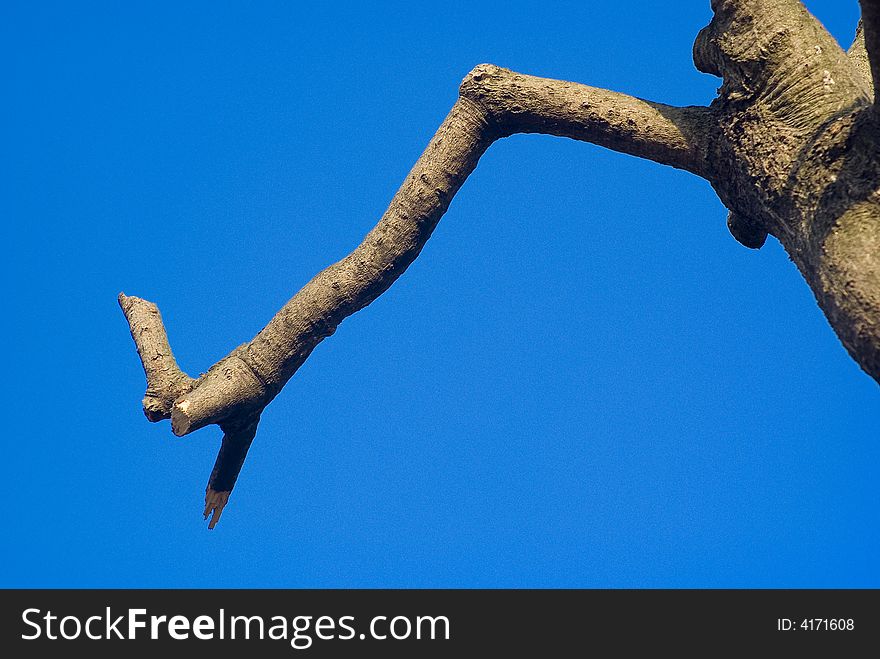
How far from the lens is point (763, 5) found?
1.68m

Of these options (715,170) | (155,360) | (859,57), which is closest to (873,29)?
(715,170)

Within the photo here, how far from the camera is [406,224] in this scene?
1.98 meters

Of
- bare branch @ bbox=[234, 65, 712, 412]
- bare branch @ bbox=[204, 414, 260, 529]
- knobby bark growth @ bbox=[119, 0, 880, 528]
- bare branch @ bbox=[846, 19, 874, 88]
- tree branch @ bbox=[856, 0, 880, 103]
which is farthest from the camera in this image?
bare branch @ bbox=[204, 414, 260, 529]

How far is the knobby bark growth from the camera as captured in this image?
4.64 ft

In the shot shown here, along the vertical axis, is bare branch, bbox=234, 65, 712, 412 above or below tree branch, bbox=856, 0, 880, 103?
above

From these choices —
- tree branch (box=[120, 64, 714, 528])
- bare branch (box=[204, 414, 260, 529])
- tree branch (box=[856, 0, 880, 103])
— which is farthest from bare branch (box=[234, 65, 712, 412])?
tree branch (box=[856, 0, 880, 103])

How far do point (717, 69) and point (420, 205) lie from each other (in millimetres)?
731

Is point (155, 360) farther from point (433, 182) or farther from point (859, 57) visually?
point (859, 57)

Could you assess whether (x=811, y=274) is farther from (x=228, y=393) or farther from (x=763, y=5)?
(x=228, y=393)

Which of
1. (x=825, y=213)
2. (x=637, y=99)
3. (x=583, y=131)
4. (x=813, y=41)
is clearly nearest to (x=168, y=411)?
(x=583, y=131)

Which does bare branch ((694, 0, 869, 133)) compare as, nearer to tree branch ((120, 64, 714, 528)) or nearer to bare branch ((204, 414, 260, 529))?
tree branch ((120, 64, 714, 528))

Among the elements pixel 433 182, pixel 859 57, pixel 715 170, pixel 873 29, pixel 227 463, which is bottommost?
pixel 227 463

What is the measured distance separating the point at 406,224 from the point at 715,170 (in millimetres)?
713

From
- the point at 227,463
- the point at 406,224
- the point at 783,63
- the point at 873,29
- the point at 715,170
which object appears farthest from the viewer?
the point at 227,463
